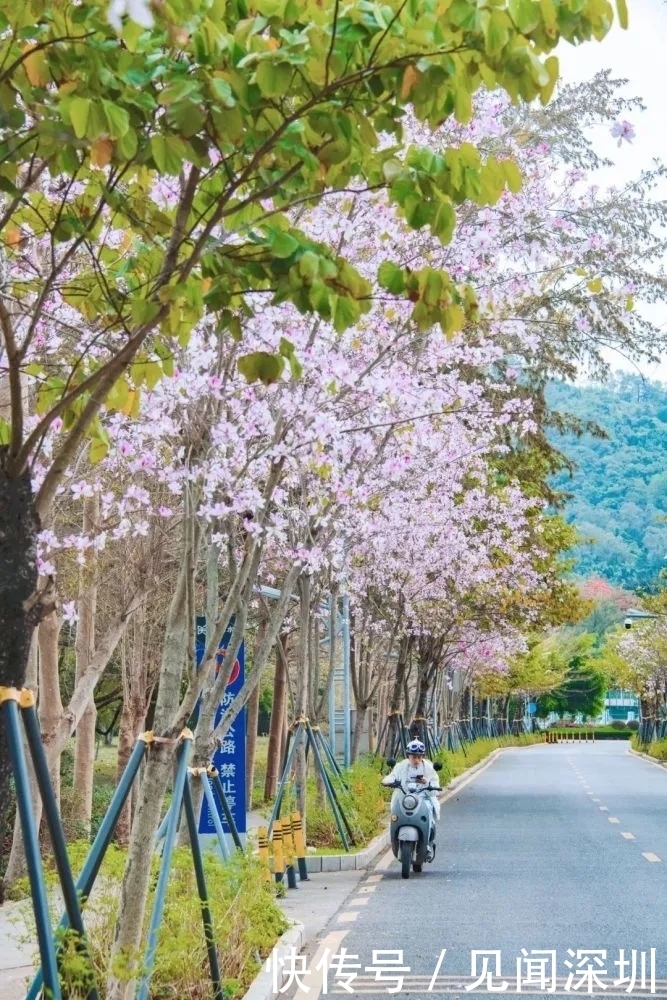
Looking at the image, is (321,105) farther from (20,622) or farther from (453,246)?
(453,246)

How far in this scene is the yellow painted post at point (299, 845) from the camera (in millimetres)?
16016

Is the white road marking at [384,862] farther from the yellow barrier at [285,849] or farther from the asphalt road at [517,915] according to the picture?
the yellow barrier at [285,849]

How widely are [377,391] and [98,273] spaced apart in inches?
254

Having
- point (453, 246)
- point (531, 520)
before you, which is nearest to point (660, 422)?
point (531, 520)

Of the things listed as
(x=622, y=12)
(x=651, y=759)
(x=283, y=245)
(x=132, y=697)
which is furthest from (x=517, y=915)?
(x=651, y=759)

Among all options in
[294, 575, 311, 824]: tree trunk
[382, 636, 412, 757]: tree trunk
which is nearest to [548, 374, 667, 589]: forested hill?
[382, 636, 412, 757]: tree trunk

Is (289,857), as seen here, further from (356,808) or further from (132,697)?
(132,697)

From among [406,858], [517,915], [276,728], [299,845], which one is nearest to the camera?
[517,915]

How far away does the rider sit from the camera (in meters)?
17.5

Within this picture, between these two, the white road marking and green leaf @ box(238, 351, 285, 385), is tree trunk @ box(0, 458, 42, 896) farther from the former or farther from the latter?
the white road marking

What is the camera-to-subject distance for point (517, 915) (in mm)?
12719

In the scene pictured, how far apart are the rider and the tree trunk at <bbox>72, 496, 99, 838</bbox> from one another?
3.82 meters

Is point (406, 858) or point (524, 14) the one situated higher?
point (524, 14)

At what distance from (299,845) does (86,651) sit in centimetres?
373
